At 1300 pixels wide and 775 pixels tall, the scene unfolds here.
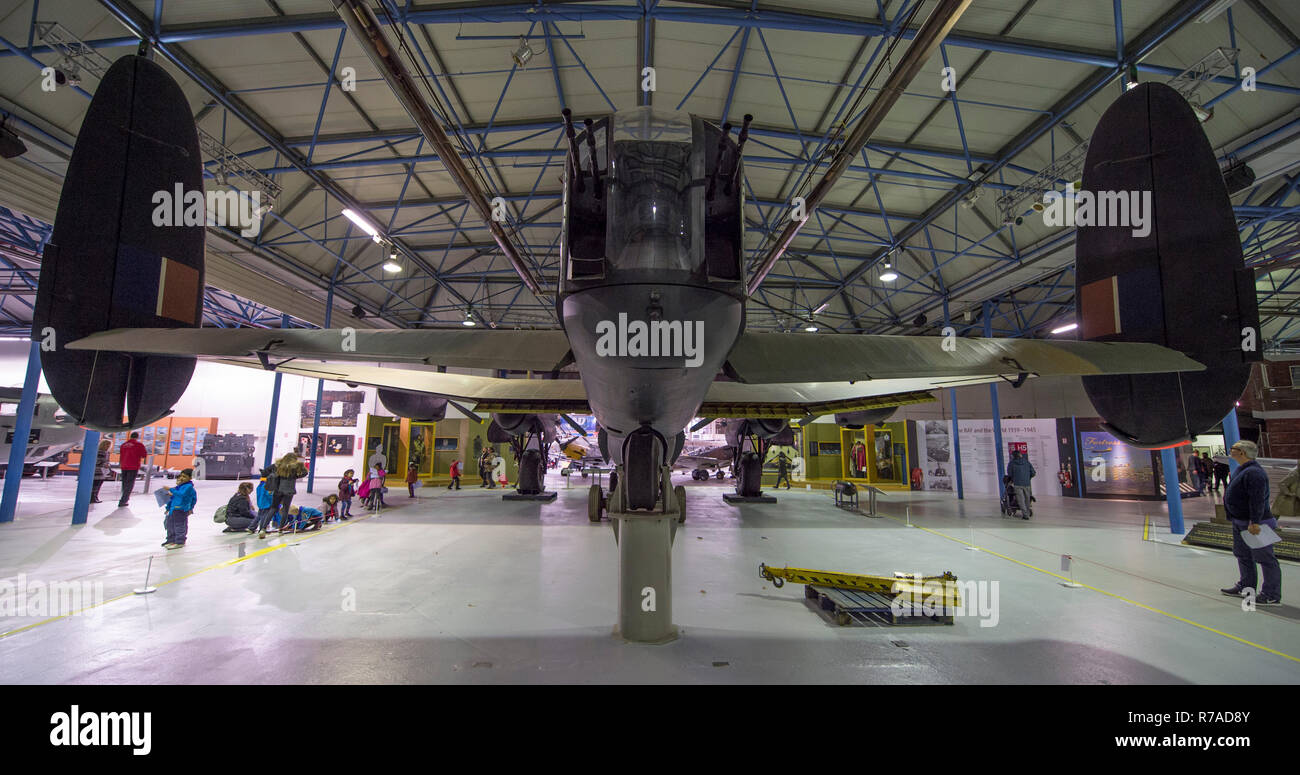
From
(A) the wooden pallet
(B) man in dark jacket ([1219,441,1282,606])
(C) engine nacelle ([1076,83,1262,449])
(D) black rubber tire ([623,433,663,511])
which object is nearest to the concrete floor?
(A) the wooden pallet

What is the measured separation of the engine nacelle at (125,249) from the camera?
3.77 m

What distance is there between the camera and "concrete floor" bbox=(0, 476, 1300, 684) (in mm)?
4031

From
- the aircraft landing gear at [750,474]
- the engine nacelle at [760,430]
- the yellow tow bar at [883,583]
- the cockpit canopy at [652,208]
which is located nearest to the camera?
the cockpit canopy at [652,208]

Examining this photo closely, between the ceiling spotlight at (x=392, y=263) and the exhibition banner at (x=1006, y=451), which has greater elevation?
the ceiling spotlight at (x=392, y=263)

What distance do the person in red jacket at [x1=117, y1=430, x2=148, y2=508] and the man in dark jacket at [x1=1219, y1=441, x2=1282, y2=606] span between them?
23.6 metres

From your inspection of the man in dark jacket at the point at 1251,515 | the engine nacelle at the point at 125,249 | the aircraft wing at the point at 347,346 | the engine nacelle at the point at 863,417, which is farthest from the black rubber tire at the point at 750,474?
the engine nacelle at the point at 125,249

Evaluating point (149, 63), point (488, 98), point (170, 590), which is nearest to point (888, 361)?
point (149, 63)

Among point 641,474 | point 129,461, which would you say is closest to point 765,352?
point 641,474

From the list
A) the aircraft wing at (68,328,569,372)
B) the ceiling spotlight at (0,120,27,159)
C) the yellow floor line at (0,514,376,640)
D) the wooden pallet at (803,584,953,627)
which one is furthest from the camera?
the ceiling spotlight at (0,120,27,159)

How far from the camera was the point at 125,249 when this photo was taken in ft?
13.2

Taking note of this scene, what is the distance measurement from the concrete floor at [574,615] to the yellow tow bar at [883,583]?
391 mm

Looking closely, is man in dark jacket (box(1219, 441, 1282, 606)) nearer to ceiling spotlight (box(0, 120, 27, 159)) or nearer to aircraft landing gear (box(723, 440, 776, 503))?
aircraft landing gear (box(723, 440, 776, 503))

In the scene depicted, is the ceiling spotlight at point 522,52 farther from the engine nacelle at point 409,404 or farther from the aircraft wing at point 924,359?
the aircraft wing at point 924,359

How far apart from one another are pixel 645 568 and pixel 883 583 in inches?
136
